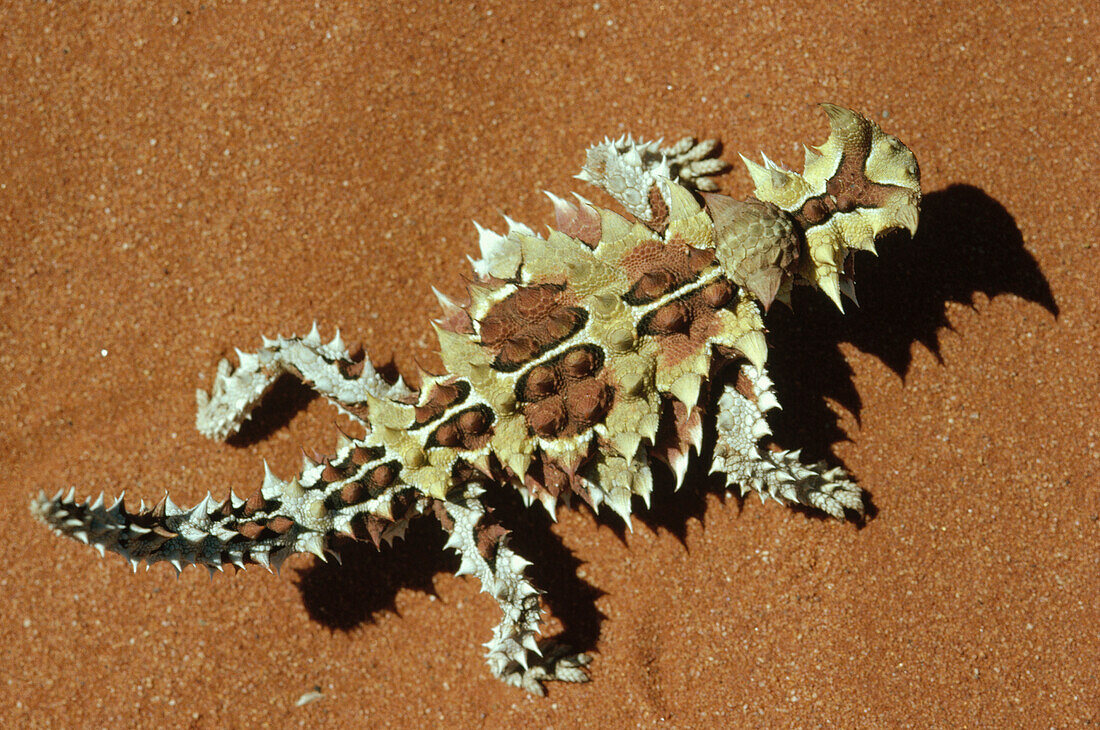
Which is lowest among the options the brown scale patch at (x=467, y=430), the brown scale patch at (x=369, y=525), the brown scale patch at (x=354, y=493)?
the brown scale patch at (x=369, y=525)

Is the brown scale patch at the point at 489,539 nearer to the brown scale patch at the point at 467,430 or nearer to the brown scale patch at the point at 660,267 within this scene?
the brown scale patch at the point at 467,430

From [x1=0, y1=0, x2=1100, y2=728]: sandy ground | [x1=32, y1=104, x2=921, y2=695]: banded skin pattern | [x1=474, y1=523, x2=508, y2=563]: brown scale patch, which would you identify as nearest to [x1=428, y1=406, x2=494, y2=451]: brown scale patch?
[x1=32, y1=104, x2=921, y2=695]: banded skin pattern

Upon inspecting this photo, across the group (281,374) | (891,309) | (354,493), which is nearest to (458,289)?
(281,374)

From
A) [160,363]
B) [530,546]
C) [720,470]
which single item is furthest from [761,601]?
[160,363]

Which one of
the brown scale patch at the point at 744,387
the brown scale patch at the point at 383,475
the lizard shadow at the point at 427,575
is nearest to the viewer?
the brown scale patch at the point at 383,475

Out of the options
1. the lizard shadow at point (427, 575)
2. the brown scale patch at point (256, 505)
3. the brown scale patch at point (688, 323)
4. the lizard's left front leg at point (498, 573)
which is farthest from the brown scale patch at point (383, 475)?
the brown scale patch at point (688, 323)

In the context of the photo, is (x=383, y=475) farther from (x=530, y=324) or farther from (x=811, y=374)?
(x=811, y=374)

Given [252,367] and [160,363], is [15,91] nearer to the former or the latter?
[160,363]
